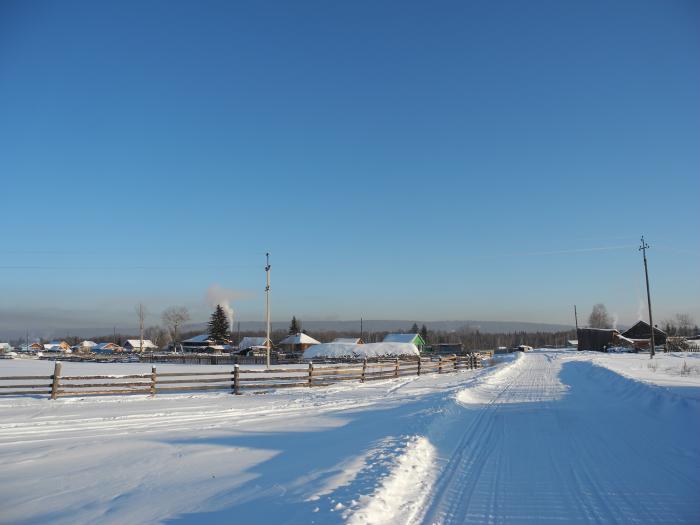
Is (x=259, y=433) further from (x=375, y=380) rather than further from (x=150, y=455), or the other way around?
(x=375, y=380)

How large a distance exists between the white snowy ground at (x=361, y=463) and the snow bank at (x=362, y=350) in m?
51.8

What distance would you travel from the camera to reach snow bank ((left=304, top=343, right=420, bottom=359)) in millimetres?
66938

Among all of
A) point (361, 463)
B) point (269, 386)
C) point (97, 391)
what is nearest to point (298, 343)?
point (269, 386)

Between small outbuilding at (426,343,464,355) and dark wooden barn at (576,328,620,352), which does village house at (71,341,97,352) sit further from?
dark wooden barn at (576,328,620,352)

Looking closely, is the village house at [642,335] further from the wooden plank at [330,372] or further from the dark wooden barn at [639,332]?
the wooden plank at [330,372]

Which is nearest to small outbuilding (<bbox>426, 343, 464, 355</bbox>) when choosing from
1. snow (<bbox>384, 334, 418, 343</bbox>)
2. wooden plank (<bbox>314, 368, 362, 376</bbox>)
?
snow (<bbox>384, 334, 418, 343</bbox>)

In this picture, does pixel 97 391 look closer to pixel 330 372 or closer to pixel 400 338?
pixel 330 372

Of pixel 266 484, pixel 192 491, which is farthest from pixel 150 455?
pixel 266 484

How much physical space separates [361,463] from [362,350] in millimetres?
61218

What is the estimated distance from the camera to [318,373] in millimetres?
23984

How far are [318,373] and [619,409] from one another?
13.9 metres

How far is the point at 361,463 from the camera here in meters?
8.12

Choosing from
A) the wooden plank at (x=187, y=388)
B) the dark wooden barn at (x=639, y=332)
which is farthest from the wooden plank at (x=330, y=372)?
the dark wooden barn at (x=639, y=332)

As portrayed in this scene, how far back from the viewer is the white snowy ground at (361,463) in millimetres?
6121
